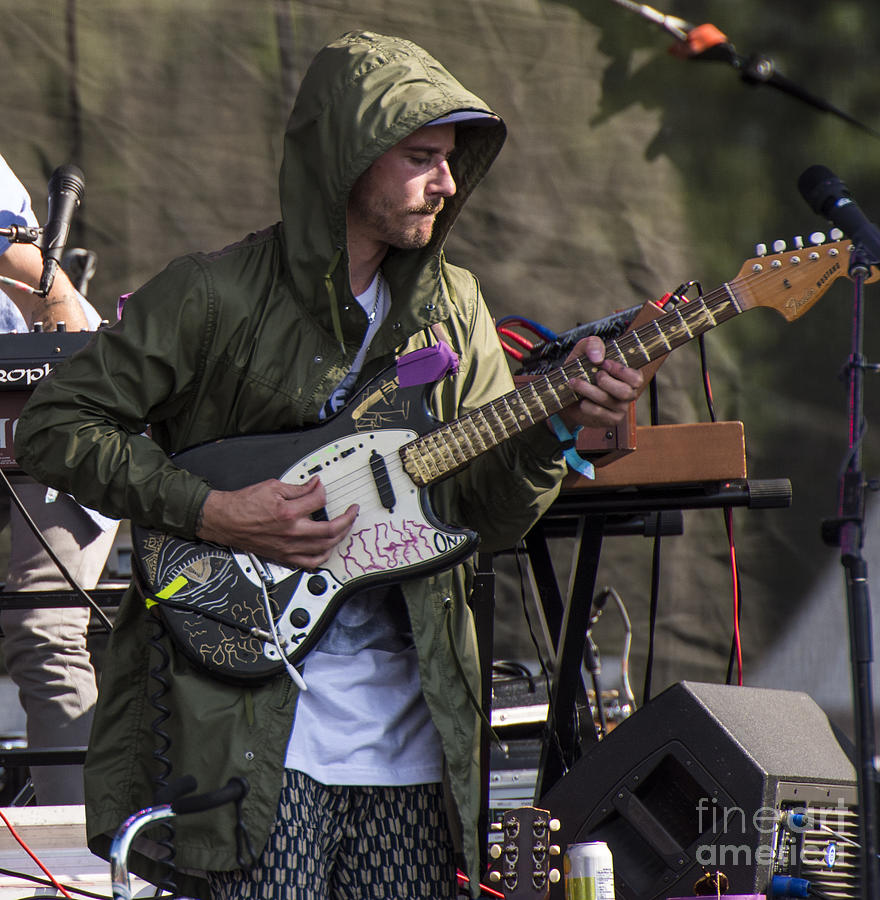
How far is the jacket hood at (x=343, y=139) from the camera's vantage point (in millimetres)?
2047

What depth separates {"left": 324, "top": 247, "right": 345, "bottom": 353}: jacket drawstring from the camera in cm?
207

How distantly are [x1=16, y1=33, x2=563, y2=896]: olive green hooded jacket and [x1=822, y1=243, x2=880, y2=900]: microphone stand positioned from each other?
1.69 feet

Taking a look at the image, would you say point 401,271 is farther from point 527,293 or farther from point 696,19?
point 696,19

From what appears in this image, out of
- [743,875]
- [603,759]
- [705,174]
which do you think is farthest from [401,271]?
[705,174]

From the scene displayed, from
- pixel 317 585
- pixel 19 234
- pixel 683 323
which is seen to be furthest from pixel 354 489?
pixel 19 234

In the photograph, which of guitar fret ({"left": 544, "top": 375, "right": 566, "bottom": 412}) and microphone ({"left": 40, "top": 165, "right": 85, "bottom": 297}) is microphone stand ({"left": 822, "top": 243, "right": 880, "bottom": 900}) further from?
microphone ({"left": 40, "top": 165, "right": 85, "bottom": 297})

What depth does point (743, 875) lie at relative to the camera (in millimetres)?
2277

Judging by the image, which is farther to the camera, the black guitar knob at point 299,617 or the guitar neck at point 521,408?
the guitar neck at point 521,408

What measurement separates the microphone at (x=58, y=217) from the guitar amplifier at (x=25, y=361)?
0.97 feet

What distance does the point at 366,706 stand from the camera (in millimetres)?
1934

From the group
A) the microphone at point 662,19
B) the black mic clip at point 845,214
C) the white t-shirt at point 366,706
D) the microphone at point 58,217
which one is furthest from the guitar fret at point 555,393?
the microphone at point 662,19

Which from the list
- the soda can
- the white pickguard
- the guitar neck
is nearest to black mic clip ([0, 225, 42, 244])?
the white pickguard

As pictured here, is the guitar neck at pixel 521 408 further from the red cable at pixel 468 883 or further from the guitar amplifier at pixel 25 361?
the guitar amplifier at pixel 25 361

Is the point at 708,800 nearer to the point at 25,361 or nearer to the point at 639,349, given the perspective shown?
the point at 639,349
